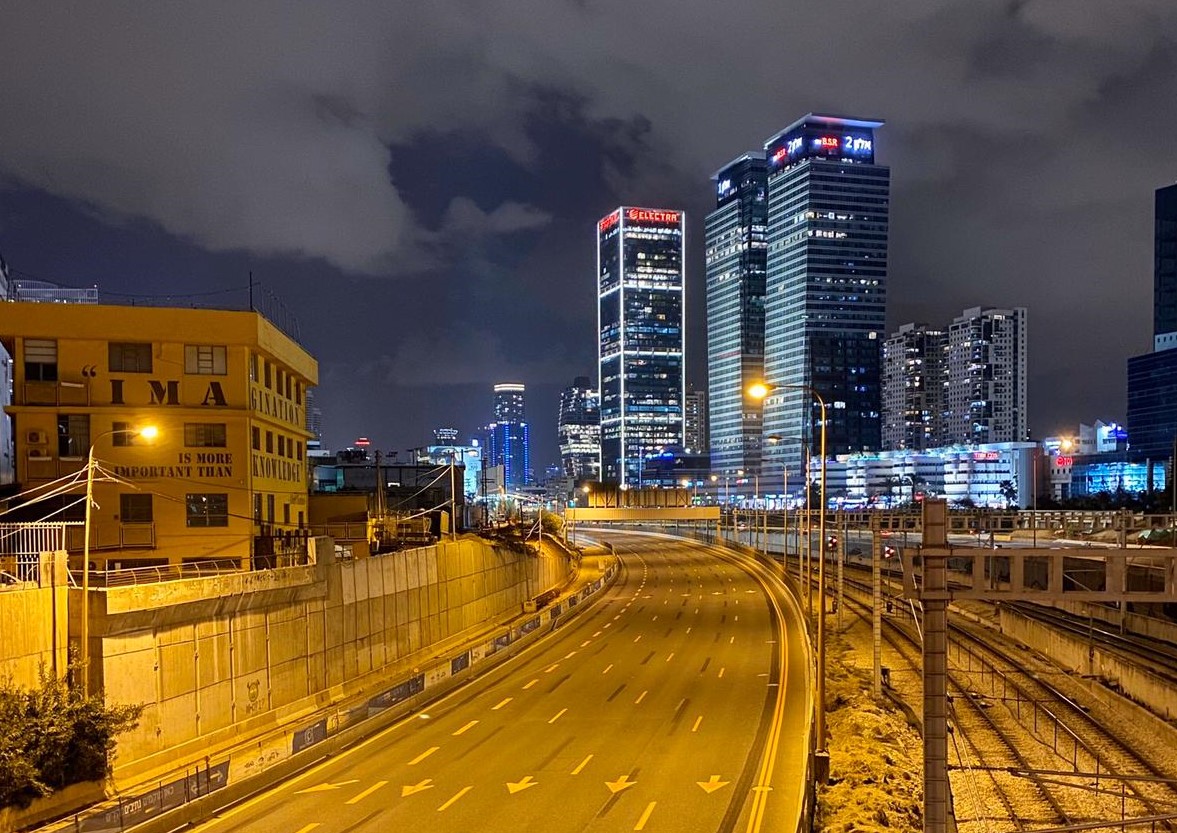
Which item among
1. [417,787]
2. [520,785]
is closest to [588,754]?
[520,785]

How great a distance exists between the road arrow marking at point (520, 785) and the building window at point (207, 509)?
2151 centimetres

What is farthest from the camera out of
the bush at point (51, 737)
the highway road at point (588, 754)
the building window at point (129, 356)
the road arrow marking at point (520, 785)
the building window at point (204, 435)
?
the building window at point (204, 435)

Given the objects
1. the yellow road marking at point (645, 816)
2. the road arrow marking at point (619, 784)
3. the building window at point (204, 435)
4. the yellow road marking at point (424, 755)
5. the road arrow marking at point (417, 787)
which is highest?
the building window at point (204, 435)

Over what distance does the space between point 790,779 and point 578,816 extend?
261 inches

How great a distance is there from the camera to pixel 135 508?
3894cm

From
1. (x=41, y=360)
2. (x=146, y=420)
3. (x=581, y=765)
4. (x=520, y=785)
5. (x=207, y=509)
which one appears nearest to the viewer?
(x=520, y=785)

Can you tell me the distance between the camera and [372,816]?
21969mm

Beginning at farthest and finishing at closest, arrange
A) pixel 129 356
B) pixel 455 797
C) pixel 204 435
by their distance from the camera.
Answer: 1. pixel 204 435
2. pixel 129 356
3. pixel 455 797

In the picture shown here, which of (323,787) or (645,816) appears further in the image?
(323,787)

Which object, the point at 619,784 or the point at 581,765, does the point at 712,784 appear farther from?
the point at 581,765

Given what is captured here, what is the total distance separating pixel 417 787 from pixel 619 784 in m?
5.56

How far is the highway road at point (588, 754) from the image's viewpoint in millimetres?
21906

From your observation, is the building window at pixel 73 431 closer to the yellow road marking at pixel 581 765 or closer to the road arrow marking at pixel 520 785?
the road arrow marking at pixel 520 785

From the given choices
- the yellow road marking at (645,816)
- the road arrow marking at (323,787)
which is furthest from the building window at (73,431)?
the yellow road marking at (645,816)
